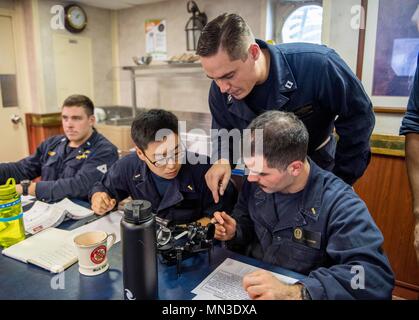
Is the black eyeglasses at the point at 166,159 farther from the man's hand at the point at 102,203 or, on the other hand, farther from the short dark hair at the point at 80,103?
the short dark hair at the point at 80,103

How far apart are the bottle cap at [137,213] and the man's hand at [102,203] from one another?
77 centimetres

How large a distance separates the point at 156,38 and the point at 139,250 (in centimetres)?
367

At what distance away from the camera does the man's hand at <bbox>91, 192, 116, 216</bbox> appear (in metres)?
1.62

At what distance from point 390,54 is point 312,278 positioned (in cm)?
203

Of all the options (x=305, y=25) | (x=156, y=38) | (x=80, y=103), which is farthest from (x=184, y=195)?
(x=156, y=38)

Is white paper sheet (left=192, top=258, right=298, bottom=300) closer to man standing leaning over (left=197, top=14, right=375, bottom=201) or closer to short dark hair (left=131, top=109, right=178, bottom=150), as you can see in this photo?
man standing leaning over (left=197, top=14, right=375, bottom=201)

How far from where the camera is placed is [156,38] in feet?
13.5

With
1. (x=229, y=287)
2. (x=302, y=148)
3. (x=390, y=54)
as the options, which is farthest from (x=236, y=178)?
(x=390, y=54)

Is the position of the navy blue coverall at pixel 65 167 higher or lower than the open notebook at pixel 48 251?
higher

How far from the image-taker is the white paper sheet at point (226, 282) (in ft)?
3.31

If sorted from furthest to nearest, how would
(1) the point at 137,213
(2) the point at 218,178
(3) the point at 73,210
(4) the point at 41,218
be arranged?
(3) the point at 73,210
(4) the point at 41,218
(2) the point at 218,178
(1) the point at 137,213

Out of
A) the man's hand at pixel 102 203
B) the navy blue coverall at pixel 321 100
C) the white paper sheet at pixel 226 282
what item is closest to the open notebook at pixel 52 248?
the man's hand at pixel 102 203

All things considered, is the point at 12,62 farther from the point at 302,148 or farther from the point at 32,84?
the point at 302,148

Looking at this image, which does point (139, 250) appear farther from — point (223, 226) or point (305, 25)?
point (305, 25)
